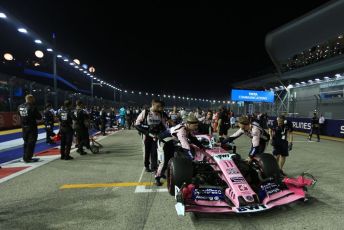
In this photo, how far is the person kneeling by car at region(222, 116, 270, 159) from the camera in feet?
17.7

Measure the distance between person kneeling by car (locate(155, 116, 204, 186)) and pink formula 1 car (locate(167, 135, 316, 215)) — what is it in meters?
0.30

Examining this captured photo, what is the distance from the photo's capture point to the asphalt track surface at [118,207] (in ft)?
11.8

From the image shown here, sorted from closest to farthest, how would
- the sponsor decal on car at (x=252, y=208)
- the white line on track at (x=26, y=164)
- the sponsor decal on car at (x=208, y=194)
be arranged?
the sponsor decal on car at (x=252, y=208)
the sponsor decal on car at (x=208, y=194)
the white line on track at (x=26, y=164)

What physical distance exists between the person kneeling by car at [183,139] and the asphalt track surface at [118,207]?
0.53m

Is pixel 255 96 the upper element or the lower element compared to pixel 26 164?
upper

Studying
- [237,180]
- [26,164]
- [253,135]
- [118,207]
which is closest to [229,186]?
[237,180]

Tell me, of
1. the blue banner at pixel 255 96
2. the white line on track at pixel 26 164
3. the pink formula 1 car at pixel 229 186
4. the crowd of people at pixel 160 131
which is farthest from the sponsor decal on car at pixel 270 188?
the blue banner at pixel 255 96

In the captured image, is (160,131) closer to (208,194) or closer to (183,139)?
(183,139)

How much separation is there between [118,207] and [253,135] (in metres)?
2.86

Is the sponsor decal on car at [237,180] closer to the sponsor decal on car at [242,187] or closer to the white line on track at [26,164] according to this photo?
the sponsor decal on car at [242,187]

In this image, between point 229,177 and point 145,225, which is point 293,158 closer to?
point 229,177

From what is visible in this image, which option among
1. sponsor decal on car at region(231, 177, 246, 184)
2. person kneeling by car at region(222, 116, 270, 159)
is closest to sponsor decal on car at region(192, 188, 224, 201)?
sponsor decal on car at region(231, 177, 246, 184)

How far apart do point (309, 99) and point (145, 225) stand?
22.8m

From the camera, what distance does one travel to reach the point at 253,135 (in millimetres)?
5480
